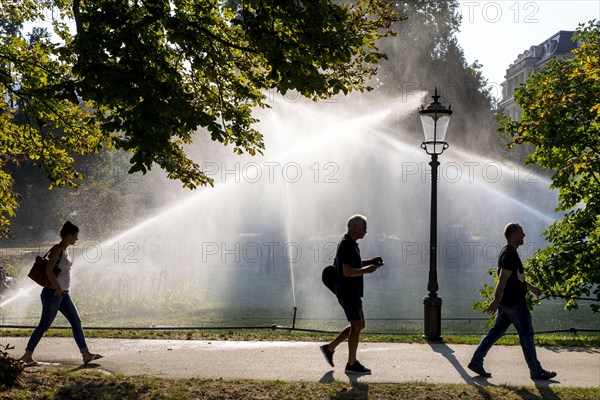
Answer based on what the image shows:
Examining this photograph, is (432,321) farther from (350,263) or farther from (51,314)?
(51,314)

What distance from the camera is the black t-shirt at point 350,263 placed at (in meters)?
7.94

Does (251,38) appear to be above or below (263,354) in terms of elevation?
above

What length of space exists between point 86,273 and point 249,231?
93.8ft

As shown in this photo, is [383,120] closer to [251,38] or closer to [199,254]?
[199,254]

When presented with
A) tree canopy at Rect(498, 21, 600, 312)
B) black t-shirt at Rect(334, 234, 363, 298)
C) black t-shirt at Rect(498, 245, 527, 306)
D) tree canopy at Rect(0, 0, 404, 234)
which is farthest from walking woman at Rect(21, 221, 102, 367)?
tree canopy at Rect(498, 21, 600, 312)

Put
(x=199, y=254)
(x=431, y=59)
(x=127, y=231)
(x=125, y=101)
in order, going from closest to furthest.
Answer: (x=125, y=101) < (x=199, y=254) < (x=127, y=231) < (x=431, y=59)

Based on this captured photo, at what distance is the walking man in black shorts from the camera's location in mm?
7934

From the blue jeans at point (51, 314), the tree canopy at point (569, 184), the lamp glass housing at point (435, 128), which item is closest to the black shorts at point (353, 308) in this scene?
the blue jeans at point (51, 314)

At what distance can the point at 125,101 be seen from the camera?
24.1ft

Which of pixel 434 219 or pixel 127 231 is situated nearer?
pixel 434 219

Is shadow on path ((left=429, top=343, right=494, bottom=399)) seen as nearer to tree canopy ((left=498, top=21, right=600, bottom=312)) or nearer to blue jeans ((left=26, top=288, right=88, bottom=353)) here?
tree canopy ((left=498, top=21, right=600, bottom=312))

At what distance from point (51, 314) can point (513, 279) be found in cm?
551

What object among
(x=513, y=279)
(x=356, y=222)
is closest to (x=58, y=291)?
(x=356, y=222)

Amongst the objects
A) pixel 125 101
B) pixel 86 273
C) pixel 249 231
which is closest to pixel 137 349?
pixel 125 101
